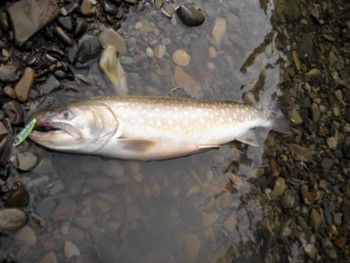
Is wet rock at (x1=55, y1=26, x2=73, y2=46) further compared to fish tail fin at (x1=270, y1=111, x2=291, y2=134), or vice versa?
fish tail fin at (x1=270, y1=111, x2=291, y2=134)

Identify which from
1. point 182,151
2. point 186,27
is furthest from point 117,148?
point 186,27

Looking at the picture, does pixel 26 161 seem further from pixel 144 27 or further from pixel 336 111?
pixel 336 111

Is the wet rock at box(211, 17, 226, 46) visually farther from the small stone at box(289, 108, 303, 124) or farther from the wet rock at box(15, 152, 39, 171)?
the wet rock at box(15, 152, 39, 171)

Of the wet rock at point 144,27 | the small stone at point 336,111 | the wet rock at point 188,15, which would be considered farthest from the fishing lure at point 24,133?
the small stone at point 336,111

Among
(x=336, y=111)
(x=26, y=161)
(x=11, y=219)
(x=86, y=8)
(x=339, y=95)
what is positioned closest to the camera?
(x=11, y=219)

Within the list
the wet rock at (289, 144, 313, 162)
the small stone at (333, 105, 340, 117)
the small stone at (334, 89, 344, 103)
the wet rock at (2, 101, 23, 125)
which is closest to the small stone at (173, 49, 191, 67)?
the wet rock at (289, 144, 313, 162)

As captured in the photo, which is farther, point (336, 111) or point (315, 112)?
point (336, 111)

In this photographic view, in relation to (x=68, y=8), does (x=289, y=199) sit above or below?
below

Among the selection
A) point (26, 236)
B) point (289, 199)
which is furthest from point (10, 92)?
point (289, 199)
